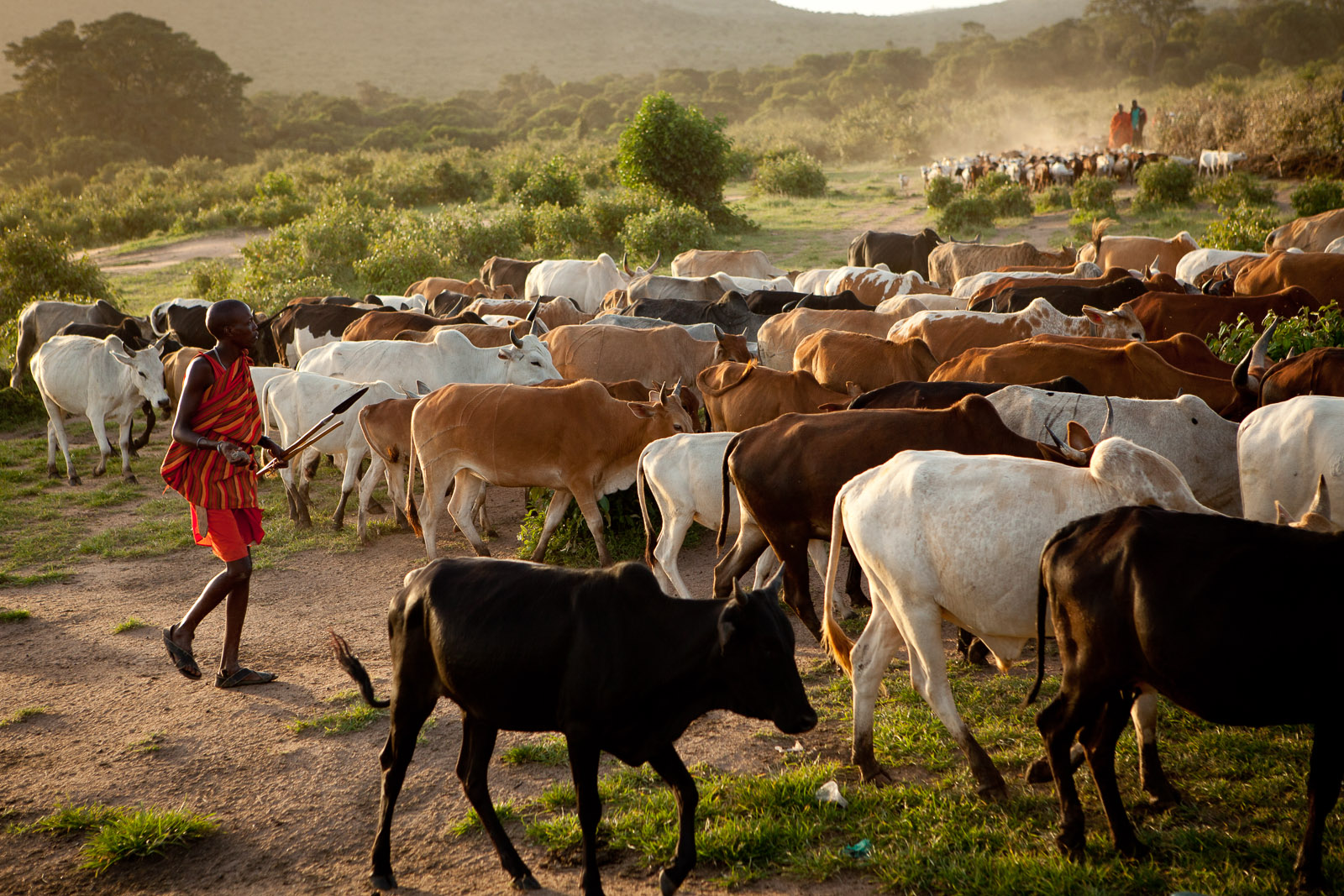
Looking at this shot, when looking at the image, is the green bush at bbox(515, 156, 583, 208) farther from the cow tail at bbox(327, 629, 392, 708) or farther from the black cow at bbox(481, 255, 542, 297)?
the cow tail at bbox(327, 629, 392, 708)

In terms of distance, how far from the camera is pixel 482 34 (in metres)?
128

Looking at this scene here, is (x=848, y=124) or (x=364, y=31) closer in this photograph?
(x=848, y=124)

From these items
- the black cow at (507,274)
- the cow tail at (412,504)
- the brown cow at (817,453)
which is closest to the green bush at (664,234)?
the black cow at (507,274)

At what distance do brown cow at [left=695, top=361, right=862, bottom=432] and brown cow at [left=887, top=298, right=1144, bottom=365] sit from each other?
173cm

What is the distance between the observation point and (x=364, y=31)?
12338 centimetres

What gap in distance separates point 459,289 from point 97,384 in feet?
25.3

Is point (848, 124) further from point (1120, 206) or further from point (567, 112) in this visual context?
point (1120, 206)

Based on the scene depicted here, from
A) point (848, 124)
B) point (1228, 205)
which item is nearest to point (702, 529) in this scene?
point (1228, 205)

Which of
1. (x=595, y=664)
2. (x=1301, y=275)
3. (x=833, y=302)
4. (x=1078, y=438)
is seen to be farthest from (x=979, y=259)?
(x=595, y=664)

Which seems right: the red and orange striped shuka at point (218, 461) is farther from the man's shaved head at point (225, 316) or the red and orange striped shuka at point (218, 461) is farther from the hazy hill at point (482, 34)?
the hazy hill at point (482, 34)

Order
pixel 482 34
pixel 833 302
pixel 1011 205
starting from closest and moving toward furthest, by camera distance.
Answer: pixel 833 302, pixel 1011 205, pixel 482 34

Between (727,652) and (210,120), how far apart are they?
213 ft

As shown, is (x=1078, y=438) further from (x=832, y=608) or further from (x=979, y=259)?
(x=979, y=259)

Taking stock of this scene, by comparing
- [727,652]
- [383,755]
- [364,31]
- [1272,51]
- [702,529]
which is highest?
[364,31]
